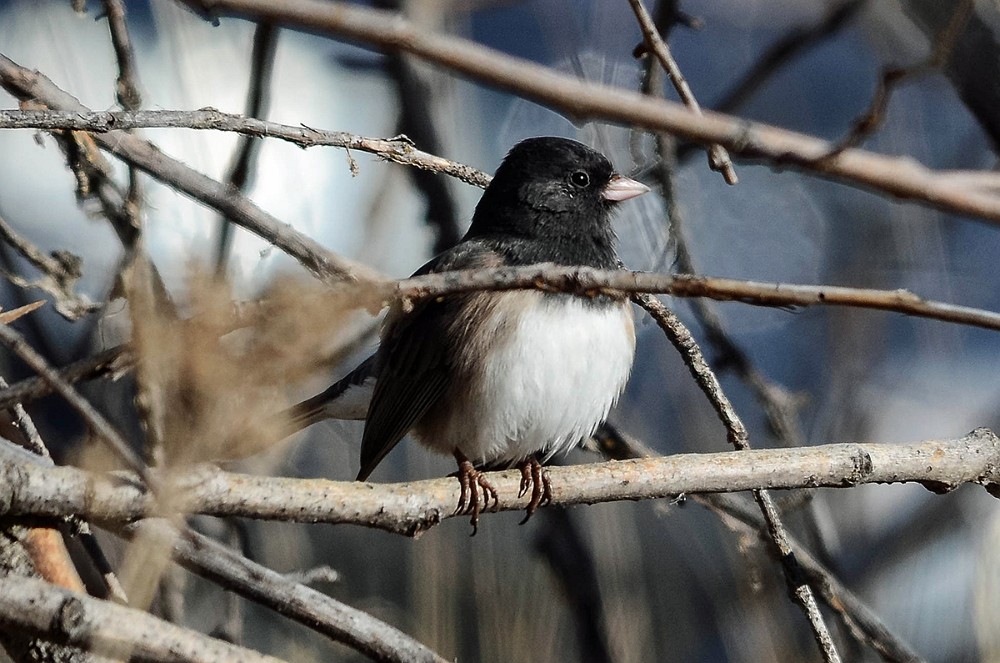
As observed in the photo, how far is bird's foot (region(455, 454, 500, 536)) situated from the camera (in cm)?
180

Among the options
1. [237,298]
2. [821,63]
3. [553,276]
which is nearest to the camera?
[553,276]

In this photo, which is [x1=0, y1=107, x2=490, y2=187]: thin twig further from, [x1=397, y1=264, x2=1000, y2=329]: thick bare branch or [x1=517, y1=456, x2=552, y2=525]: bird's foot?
[x1=517, y1=456, x2=552, y2=525]: bird's foot

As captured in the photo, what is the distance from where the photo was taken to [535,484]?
1954 mm

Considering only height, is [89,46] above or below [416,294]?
above

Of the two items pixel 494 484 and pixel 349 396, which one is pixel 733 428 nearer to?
pixel 494 484

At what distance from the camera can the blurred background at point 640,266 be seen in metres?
2.28

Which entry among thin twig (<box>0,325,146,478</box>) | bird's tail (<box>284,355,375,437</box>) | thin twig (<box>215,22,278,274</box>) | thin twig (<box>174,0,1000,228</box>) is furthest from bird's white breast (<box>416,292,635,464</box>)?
thin twig (<box>174,0,1000,228</box>)

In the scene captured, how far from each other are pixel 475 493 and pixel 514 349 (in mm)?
399

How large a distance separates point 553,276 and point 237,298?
13.3 inches

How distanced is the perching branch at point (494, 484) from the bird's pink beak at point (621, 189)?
739 millimetres

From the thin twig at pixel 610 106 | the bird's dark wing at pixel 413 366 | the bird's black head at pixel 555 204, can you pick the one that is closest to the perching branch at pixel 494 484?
the bird's dark wing at pixel 413 366

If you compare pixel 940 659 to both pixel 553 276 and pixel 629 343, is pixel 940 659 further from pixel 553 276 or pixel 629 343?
pixel 553 276

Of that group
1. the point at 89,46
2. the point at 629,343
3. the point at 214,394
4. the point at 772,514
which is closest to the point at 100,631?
the point at 214,394

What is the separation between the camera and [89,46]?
2758 millimetres
